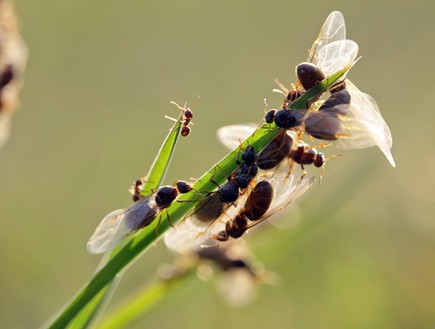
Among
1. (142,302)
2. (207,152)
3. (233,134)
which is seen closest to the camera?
(233,134)

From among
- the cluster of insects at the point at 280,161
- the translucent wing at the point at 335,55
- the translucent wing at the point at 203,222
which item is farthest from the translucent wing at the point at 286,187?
the translucent wing at the point at 335,55

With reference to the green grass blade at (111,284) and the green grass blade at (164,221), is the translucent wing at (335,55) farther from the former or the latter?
the green grass blade at (111,284)

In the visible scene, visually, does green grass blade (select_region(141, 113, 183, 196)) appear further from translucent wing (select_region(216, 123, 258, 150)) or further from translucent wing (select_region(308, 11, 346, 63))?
translucent wing (select_region(308, 11, 346, 63))

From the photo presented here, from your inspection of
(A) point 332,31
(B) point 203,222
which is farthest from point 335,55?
(B) point 203,222

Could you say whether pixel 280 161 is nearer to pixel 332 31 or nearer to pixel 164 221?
→ pixel 164 221

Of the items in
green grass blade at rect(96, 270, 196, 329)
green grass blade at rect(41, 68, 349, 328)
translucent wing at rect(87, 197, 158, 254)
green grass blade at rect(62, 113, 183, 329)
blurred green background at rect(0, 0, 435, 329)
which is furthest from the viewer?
blurred green background at rect(0, 0, 435, 329)

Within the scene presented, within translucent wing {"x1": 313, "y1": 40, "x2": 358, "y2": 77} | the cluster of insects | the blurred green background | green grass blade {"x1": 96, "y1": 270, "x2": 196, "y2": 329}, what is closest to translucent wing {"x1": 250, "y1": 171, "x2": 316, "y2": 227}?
the cluster of insects
